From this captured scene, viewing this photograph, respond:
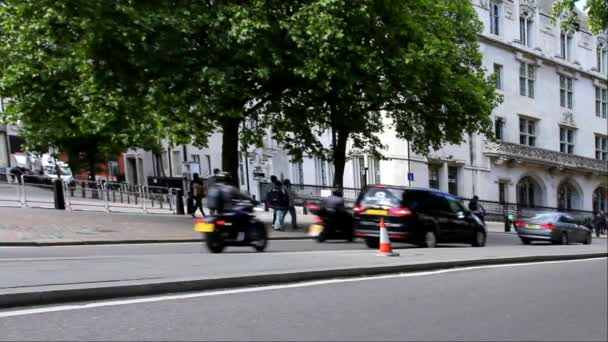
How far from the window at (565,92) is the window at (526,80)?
408 cm

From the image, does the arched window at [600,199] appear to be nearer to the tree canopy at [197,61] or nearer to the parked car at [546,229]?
the parked car at [546,229]

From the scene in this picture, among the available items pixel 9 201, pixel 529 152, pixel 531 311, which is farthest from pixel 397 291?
pixel 529 152

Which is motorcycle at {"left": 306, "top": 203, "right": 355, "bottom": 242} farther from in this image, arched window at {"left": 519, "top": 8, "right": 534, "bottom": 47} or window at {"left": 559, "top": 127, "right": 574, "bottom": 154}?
window at {"left": 559, "top": 127, "right": 574, "bottom": 154}

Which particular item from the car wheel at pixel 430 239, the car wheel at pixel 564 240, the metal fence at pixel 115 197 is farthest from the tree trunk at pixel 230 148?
the car wheel at pixel 564 240

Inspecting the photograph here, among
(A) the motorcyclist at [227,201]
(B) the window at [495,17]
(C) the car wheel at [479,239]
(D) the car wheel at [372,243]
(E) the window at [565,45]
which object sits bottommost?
(C) the car wheel at [479,239]

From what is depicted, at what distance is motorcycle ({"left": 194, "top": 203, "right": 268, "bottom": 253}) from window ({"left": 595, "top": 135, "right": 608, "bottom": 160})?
162 ft

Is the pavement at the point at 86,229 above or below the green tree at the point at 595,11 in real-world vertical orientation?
below

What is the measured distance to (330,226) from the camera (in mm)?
17438

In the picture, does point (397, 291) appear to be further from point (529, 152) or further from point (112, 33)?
point (529, 152)

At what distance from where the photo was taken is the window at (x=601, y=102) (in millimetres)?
54938

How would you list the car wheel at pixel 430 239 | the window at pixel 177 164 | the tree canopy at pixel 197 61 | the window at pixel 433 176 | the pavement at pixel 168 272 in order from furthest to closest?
the window at pixel 177 164
the window at pixel 433 176
the tree canopy at pixel 197 61
the car wheel at pixel 430 239
the pavement at pixel 168 272

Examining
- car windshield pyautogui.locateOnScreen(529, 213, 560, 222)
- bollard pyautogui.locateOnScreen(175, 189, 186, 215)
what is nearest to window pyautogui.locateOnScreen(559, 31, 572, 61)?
car windshield pyautogui.locateOnScreen(529, 213, 560, 222)

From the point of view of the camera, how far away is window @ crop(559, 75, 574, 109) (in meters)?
50.8

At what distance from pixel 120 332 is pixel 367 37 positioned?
16.6 meters
